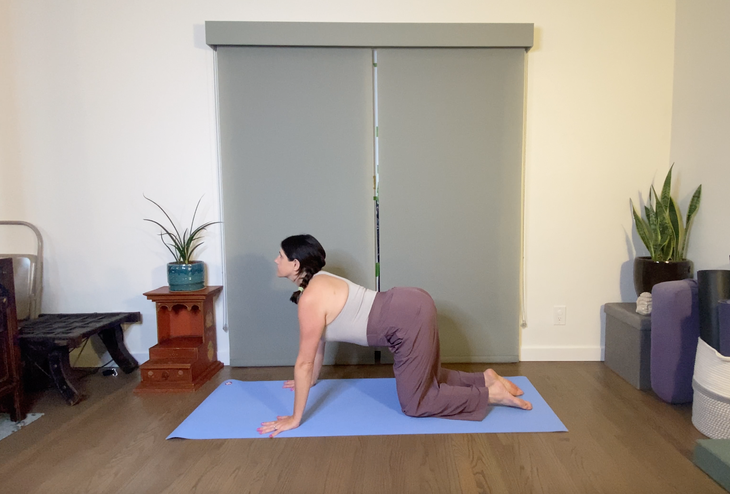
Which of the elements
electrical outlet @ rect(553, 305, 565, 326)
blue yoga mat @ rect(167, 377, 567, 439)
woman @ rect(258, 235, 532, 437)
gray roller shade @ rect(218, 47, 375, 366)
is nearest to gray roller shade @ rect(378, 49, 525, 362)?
gray roller shade @ rect(218, 47, 375, 366)

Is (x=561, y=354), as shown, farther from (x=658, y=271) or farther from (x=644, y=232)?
(x=644, y=232)

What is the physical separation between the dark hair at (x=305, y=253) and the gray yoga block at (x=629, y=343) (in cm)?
187

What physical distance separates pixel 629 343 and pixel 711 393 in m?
0.68

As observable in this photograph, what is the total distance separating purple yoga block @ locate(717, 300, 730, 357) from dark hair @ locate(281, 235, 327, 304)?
69.3 inches

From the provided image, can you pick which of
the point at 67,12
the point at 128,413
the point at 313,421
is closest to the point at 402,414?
the point at 313,421

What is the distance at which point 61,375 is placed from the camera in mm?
2408

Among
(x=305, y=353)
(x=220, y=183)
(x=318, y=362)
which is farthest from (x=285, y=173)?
(x=305, y=353)

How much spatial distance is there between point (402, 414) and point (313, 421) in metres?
0.45

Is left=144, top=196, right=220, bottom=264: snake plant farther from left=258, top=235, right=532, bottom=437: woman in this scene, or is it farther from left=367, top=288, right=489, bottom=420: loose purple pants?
left=367, top=288, right=489, bottom=420: loose purple pants

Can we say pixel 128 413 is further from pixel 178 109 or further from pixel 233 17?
pixel 233 17

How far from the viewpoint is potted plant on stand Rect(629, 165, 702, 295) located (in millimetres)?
2588

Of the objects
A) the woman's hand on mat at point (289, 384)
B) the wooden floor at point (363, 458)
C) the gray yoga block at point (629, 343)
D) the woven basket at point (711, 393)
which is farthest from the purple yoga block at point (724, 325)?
the woman's hand on mat at point (289, 384)

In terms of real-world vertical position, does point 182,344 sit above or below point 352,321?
below

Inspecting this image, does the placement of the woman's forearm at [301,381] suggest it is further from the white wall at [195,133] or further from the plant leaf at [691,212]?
the plant leaf at [691,212]
